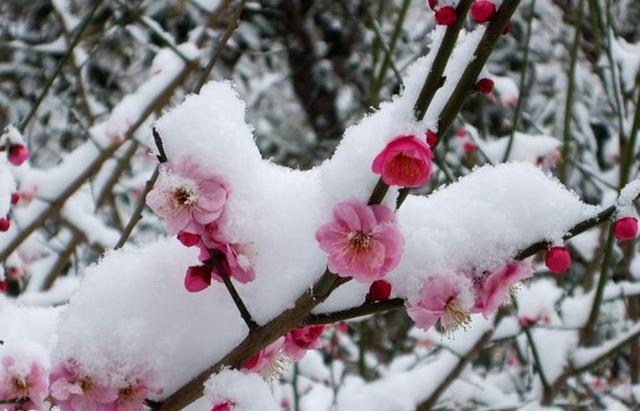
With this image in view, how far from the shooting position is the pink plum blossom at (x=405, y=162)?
70 cm

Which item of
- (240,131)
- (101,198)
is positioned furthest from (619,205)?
(101,198)

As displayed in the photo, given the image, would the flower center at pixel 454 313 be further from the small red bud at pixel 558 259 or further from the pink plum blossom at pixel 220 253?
the pink plum blossom at pixel 220 253

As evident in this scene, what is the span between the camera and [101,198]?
272 cm

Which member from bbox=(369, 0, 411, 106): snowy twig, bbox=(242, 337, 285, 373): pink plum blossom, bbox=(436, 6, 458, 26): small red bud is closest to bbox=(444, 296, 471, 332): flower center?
bbox=(242, 337, 285, 373): pink plum blossom

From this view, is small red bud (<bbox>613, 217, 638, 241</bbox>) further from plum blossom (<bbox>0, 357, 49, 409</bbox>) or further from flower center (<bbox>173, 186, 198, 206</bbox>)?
plum blossom (<bbox>0, 357, 49, 409</bbox>)

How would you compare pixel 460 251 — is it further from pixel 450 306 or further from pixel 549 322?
pixel 549 322

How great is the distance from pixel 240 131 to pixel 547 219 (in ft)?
1.23

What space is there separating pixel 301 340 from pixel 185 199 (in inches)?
10.5

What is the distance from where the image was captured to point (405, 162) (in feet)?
2.33

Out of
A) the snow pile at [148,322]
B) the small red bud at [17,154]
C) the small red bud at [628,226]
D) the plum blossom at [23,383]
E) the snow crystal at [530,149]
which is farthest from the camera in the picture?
the snow crystal at [530,149]

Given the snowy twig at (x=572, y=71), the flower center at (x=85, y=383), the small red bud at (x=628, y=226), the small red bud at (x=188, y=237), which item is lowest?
the small red bud at (x=628, y=226)

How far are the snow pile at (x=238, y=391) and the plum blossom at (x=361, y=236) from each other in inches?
6.9

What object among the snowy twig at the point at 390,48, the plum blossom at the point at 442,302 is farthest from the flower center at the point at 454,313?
the snowy twig at the point at 390,48

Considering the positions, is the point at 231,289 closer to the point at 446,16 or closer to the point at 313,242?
the point at 313,242
